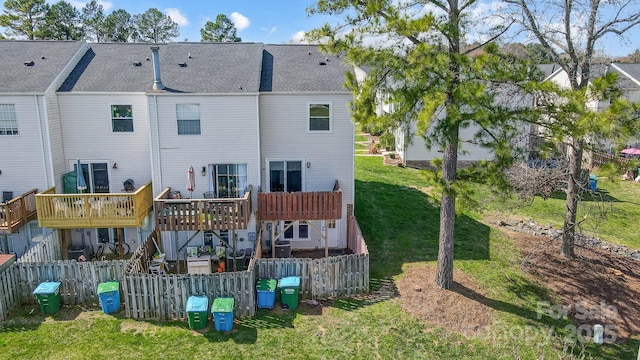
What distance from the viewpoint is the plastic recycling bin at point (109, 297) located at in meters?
12.8

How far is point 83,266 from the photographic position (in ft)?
43.9

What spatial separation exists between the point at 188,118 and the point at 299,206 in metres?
5.28

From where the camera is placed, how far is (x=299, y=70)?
60.7 feet

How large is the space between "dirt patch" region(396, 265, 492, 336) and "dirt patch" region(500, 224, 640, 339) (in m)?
2.40

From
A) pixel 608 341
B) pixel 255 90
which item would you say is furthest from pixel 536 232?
pixel 255 90

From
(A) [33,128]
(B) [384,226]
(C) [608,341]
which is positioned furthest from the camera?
(B) [384,226]

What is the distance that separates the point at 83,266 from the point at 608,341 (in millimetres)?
15180

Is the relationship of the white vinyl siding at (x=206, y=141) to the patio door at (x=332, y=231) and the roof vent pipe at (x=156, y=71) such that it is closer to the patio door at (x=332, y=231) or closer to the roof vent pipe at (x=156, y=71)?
the roof vent pipe at (x=156, y=71)

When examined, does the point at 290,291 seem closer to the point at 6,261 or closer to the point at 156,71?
the point at 6,261

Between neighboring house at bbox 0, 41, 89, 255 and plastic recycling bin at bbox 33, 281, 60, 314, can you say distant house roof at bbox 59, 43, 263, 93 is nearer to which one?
neighboring house at bbox 0, 41, 89, 255

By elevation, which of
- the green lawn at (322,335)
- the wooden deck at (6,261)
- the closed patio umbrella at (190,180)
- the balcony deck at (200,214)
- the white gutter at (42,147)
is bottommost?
the green lawn at (322,335)

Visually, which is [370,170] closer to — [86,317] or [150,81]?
[150,81]

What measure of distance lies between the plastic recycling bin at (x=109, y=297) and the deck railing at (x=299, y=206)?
5.44 meters

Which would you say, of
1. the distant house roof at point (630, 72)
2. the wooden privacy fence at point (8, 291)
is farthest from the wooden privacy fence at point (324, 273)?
the distant house roof at point (630, 72)
